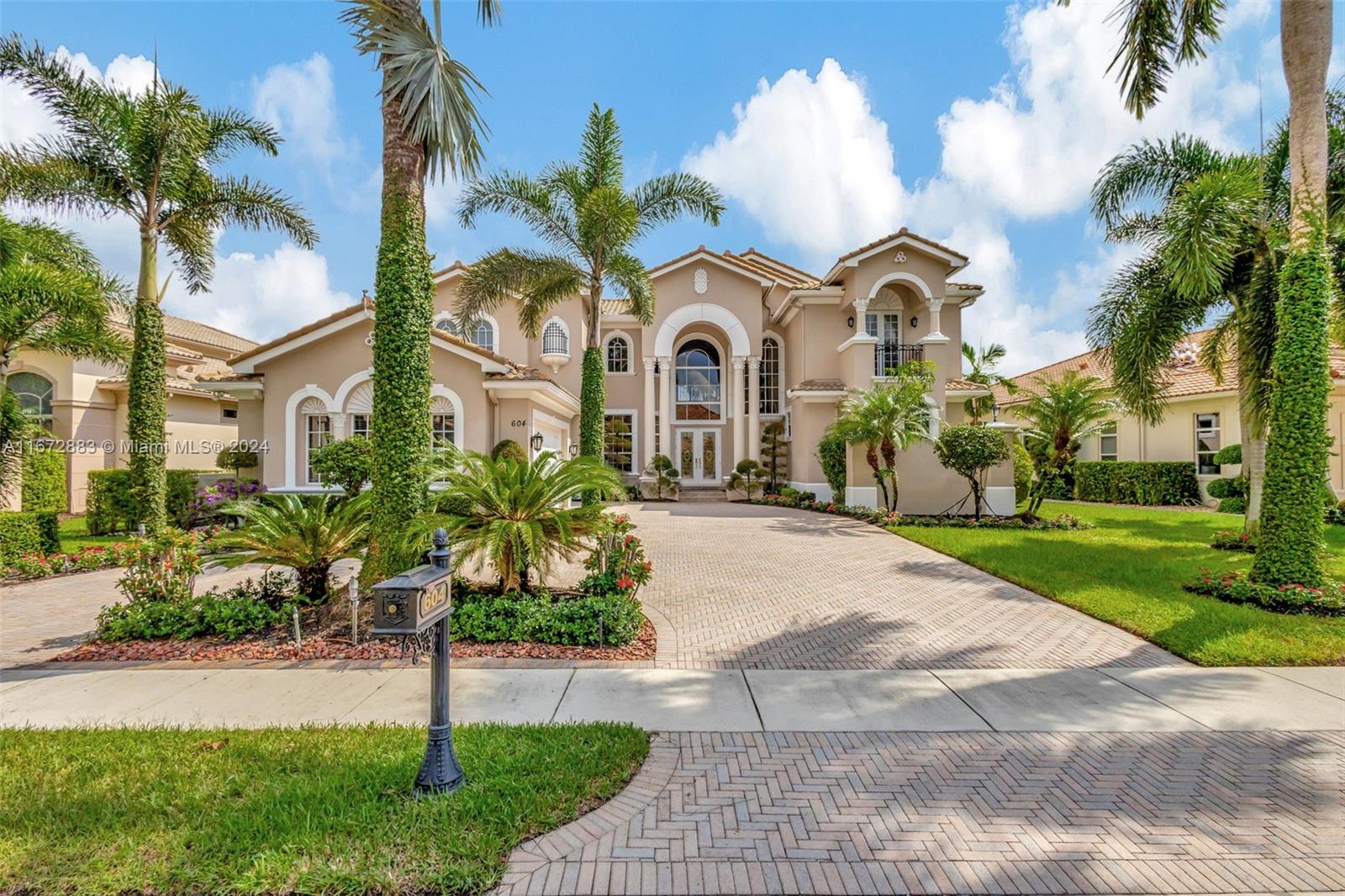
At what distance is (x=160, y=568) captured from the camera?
6891 millimetres

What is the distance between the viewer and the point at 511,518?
6680 mm

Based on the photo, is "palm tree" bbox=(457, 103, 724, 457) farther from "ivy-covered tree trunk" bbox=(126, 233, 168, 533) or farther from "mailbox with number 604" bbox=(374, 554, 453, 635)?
"mailbox with number 604" bbox=(374, 554, 453, 635)

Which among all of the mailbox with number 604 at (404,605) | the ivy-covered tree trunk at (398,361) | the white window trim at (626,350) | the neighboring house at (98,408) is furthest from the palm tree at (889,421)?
the neighboring house at (98,408)

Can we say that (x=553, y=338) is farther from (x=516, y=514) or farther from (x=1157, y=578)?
(x=1157, y=578)

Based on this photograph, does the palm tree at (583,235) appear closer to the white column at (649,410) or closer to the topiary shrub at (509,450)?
the topiary shrub at (509,450)

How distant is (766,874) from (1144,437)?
27.3 metres

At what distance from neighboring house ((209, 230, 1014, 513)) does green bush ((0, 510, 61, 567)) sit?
438 cm

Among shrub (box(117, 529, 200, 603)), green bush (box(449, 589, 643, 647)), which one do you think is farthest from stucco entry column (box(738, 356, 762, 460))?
shrub (box(117, 529, 200, 603))

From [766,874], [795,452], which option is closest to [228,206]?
[766,874]

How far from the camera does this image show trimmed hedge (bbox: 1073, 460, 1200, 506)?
69.1 ft

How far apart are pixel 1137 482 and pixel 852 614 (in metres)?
21.3

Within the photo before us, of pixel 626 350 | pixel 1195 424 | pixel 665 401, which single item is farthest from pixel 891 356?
pixel 1195 424

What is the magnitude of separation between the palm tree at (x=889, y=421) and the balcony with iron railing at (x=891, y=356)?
3200mm

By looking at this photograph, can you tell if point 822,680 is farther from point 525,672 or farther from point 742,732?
point 525,672
